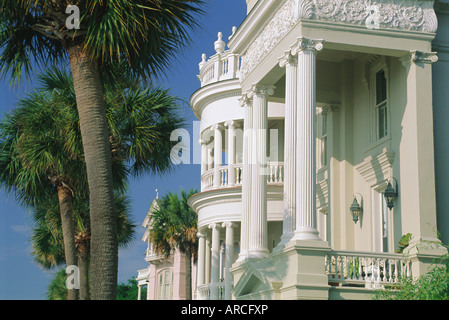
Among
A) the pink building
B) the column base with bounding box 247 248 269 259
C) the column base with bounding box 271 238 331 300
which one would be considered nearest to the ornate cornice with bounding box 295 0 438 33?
the column base with bounding box 271 238 331 300

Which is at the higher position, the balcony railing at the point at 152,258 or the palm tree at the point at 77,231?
the palm tree at the point at 77,231

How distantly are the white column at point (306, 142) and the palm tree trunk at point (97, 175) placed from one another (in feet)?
16.1

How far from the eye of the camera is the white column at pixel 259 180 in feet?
65.7

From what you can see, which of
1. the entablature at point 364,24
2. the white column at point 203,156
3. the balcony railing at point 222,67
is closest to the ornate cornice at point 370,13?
the entablature at point 364,24

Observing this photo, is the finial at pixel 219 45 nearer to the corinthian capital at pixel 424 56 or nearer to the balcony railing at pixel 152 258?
the corinthian capital at pixel 424 56

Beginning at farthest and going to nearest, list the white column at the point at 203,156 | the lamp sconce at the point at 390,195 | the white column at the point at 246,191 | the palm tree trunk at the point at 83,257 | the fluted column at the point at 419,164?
the white column at the point at 203,156, the palm tree trunk at the point at 83,257, the white column at the point at 246,191, the lamp sconce at the point at 390,195, the fluted column at the point at 419,164

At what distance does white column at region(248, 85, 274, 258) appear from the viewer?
65.7 ft

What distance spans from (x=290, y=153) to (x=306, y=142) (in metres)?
0.62

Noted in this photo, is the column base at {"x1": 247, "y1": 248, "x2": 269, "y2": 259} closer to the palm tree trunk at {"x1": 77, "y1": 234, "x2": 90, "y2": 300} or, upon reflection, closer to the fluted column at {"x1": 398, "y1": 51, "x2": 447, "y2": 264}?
the fluted column at {"x1": 398, "y1": 51, "x2": 447, "y2": 264}

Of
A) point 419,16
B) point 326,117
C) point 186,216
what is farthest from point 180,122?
point 186,216

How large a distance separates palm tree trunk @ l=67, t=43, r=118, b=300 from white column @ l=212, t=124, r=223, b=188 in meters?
16.0

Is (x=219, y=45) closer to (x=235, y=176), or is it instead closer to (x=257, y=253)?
(x=235, y=176)

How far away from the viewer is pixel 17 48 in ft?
52.3
